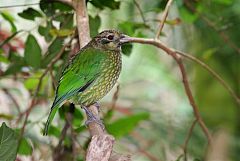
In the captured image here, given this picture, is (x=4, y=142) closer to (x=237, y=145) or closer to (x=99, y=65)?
(x=99, y=65)

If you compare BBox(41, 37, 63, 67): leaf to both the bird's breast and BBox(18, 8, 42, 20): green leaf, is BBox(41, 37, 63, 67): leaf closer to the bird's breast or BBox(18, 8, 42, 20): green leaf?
BBox(18, 8, 42, 20): green leaf

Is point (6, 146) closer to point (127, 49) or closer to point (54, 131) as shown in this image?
point (54, 131)

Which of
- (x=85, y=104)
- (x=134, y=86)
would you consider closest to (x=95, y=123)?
(x=85, y=104)

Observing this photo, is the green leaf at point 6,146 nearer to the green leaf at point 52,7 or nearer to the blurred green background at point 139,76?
the blurred green background at point 139,76

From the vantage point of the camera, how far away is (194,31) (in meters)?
4.70

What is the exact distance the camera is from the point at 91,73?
2623mm

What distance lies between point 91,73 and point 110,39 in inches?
7.3

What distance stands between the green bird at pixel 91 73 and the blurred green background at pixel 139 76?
185 millimetres

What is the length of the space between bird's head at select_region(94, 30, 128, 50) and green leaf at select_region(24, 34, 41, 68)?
34cm

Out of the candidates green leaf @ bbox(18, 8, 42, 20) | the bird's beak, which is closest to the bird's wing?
the bird's beak

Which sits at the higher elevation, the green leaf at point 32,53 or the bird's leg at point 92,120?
the green leaf at point 32,53

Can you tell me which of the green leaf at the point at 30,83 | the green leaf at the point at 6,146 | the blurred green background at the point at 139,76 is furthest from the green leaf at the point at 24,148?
the green leaf at the point at 6,146

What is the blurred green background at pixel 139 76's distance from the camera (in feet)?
9.37

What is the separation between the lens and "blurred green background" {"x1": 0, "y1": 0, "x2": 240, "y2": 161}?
2.86m
